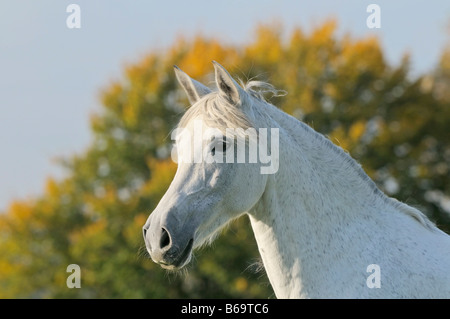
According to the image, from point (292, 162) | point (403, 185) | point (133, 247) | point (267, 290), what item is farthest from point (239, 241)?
point (292, 162)

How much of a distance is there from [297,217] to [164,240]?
3.08ft

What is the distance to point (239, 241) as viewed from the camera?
84.0 feet

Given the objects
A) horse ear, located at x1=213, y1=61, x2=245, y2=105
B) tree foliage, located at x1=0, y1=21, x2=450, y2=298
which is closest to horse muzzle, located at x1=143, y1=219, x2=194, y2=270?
horse ear, located at x1=213, y1=61, x2=245, y2=105

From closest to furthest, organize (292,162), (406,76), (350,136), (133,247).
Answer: (292,162) → (350,136) → (133,247) → (406,76)

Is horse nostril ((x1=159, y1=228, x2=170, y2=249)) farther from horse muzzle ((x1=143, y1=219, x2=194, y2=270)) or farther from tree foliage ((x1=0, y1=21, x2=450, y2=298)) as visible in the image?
tree foliage ((x1=0, y1=21, x2=450, y2=298))

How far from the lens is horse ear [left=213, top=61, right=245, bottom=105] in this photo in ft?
14.9

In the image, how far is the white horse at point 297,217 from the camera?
14.5ft

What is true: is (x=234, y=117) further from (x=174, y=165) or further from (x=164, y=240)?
(x=174, y=165)

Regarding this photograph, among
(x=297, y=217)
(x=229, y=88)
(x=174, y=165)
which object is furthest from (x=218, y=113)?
(x=174, y=165)

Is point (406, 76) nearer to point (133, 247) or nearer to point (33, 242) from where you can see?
point (133, 247)

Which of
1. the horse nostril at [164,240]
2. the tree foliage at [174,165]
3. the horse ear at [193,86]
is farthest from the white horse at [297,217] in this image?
the tree foliage at [174,165]

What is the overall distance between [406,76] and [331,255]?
25.8 m

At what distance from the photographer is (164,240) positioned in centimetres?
426

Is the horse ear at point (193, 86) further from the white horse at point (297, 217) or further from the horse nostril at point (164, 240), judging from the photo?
the horse nostril at point (164, 240)
